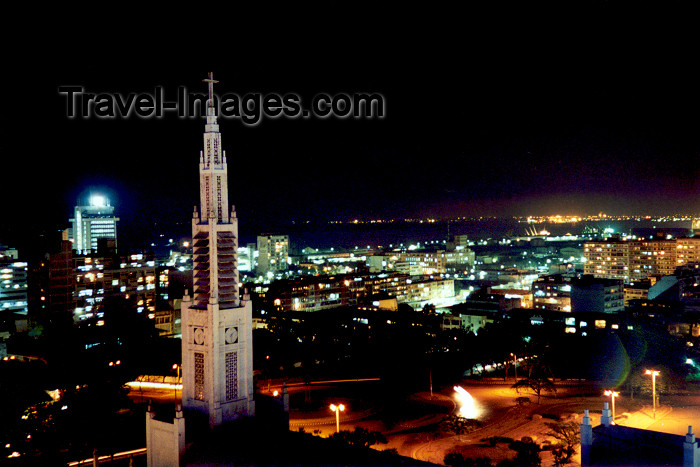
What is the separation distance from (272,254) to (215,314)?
7043 centimetres

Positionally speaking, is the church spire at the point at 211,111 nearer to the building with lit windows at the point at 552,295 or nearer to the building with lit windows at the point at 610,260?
the building with lit windows at the point at 552,295

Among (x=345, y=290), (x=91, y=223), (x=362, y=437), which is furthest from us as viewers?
(x=91, y=223)

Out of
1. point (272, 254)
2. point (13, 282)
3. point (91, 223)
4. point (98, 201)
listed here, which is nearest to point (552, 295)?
point (13, 282)

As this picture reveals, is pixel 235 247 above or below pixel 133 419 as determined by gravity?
above

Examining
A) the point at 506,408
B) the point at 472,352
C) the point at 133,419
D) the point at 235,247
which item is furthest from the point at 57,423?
the point at 472,352

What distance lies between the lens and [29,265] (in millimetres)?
38281

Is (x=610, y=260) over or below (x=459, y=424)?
over

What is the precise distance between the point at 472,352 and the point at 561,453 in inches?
462

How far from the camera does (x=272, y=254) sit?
78.3m

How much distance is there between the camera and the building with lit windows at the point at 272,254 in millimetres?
77750

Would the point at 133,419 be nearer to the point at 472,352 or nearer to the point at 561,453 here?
the point at 561,453

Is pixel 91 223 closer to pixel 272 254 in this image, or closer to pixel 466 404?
pixel 272 254

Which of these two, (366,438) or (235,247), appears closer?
(235,247)

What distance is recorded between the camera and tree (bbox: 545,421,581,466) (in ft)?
41.3
